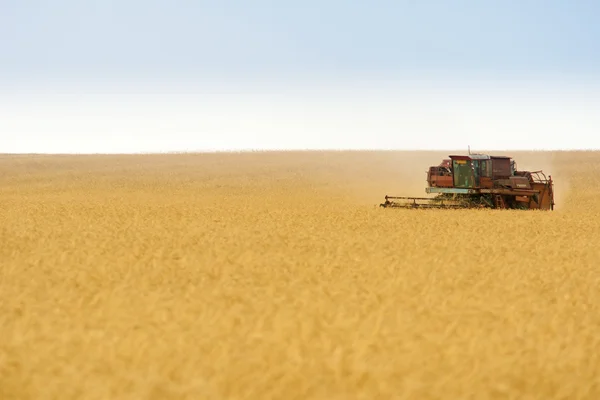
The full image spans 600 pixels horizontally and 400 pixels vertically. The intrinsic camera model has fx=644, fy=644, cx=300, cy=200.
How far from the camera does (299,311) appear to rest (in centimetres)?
1022

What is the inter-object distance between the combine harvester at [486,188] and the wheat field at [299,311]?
6.94 m

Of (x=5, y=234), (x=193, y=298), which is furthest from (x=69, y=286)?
(x=5, y=234)

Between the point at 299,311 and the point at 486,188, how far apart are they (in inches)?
888

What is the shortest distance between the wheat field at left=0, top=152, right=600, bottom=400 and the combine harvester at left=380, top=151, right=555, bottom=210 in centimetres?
694

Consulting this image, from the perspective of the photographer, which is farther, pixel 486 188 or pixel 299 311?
pixel 486 188

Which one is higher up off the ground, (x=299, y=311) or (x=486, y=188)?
(x=486, y=188)

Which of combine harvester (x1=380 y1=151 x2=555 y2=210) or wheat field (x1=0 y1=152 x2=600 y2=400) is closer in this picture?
wheat field (x1=0 y1=152 x2=600 y2=400)

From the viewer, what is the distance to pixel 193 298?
1119cm

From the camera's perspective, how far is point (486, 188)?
101ft

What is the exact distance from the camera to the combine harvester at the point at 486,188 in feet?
99.8

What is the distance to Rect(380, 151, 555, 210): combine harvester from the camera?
30.4m

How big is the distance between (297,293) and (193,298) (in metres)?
1.87

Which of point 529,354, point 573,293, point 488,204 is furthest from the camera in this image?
point 488,204

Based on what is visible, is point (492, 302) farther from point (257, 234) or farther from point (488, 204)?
point (488, 204)
